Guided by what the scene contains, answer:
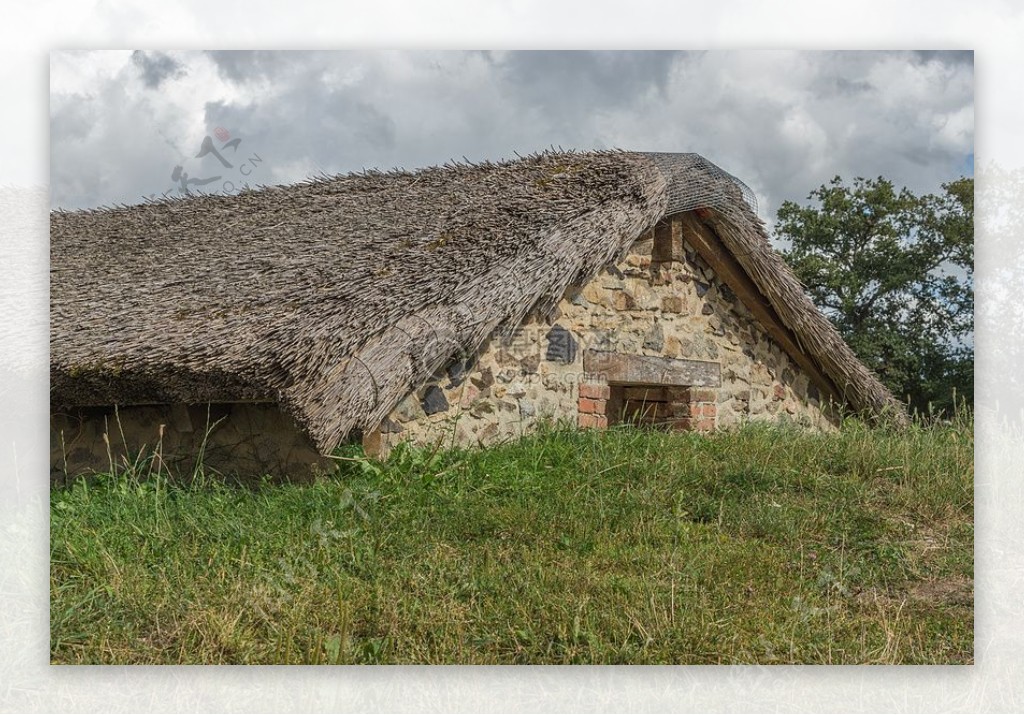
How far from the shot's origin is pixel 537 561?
4.56 meters

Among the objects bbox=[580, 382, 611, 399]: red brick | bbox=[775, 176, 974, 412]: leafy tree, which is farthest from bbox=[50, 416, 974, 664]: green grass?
bbox=[775, 176, 974, 412]: leafy tree

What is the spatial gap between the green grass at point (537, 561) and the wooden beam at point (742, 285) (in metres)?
2.19

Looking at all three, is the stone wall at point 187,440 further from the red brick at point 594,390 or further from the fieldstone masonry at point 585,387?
the red brick at point 594,390

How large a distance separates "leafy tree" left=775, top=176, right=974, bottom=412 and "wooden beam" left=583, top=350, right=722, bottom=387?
72.7 inches

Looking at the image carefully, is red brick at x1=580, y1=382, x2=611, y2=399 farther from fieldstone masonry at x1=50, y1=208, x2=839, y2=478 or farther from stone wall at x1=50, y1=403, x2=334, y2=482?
stone wall at x1=50, y1=403, x2=334, y2=482

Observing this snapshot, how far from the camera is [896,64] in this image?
16.7ft

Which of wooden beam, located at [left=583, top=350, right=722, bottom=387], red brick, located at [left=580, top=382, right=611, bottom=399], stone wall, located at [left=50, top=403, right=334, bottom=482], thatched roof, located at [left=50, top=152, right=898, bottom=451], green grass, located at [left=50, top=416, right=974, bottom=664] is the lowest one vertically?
green grass, located at [left=50, top=416, right=974, bottom=664]

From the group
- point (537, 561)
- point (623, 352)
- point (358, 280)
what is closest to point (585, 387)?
point (623, 352)

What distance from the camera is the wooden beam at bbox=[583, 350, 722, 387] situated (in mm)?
7121

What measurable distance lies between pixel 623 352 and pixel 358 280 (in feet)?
7.00

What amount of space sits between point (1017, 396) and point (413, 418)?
3.19m

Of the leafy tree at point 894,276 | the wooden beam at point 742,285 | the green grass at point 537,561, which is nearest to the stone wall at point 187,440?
the green grass at point 537,561

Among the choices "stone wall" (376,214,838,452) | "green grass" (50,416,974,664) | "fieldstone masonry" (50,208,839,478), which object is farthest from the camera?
"stone wall" (376,214,838,452)

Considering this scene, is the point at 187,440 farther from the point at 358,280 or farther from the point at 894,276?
the point at 894,276
